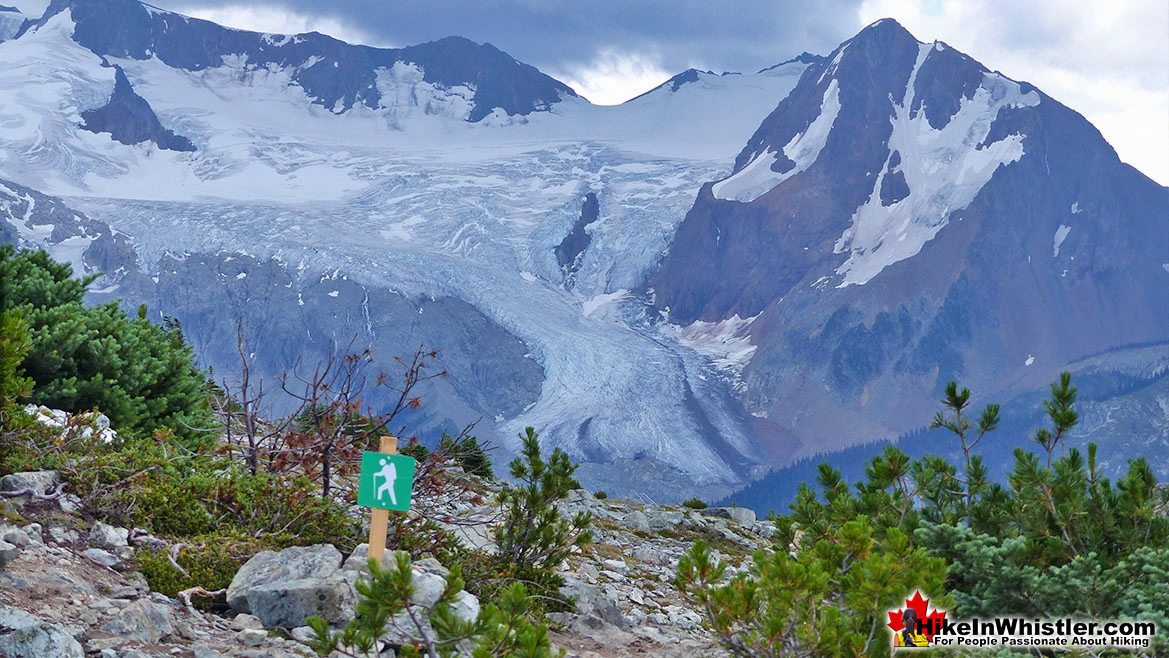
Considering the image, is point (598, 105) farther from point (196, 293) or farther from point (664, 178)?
point (196, 293)

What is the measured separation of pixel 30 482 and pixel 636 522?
41.0 feet

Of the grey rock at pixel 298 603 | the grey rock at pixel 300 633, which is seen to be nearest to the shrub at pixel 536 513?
the grey rock at pixel 298 603

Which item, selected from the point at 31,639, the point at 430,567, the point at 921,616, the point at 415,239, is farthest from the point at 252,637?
the point at 415,239

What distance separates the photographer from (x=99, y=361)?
11734 millimetres

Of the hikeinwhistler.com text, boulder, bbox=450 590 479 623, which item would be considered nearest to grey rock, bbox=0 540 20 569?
boulder, bbox=450 590 479 623

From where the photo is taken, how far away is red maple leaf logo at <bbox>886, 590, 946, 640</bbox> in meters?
5.00

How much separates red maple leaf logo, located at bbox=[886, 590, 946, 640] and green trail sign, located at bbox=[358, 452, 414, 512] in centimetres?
289

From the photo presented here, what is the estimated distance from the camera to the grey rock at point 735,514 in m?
24.1

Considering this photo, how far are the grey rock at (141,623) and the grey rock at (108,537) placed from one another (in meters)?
1.24

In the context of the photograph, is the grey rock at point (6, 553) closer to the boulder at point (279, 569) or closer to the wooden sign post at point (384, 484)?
the boulder at point (279, 569)

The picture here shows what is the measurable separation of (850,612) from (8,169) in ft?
414

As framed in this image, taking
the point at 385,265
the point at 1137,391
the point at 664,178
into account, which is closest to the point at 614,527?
the point at 385,265

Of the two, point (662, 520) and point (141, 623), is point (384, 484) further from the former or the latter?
point (662, 520)

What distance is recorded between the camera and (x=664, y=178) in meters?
130
